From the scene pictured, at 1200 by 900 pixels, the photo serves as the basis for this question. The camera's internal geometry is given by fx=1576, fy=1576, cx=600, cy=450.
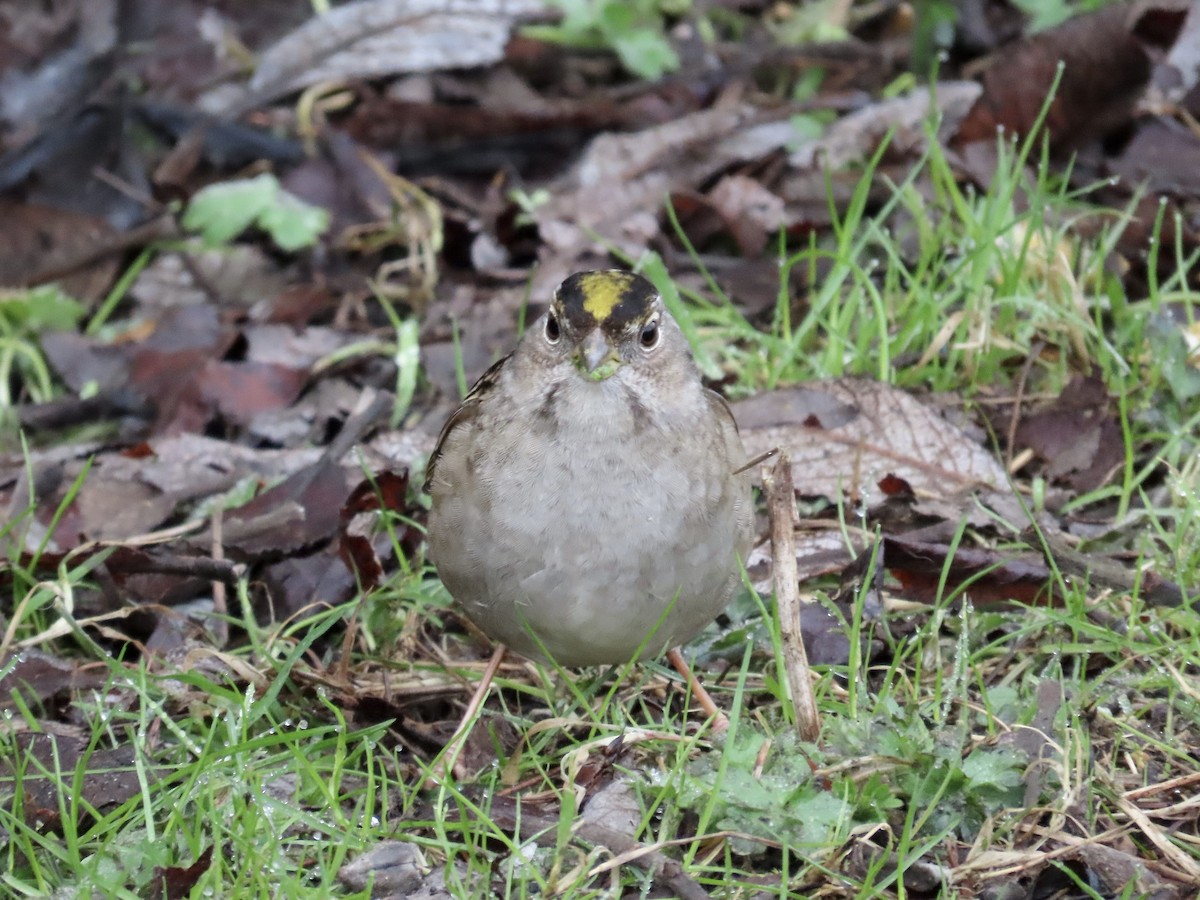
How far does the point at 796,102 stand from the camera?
648cm

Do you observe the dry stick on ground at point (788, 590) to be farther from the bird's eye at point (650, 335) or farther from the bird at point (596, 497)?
the bird's eye at point (650, 335)

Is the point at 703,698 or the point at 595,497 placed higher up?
the point at 595,497

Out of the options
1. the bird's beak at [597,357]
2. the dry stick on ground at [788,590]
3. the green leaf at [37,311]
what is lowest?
the green leaf at [37,311]

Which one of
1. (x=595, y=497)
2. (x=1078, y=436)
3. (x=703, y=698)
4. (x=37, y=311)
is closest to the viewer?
(x=595, y=497)

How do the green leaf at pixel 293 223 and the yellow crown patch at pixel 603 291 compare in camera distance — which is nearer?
the yellow crown patch at pixel 603 291

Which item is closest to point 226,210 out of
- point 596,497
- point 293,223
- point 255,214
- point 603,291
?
point 255,214

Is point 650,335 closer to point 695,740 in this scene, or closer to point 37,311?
point 695,740

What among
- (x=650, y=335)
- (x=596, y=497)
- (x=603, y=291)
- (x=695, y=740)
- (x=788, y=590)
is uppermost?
(x=603, y=291)

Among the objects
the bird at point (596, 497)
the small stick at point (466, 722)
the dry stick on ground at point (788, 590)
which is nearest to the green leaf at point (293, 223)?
the small stick at point (466, 722)

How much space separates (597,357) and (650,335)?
206 millimetres

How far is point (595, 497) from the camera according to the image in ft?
11.3

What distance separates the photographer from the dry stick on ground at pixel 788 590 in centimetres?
331

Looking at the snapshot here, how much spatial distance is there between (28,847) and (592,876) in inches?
45.3

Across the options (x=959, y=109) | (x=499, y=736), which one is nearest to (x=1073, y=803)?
(x=499, y=736)
